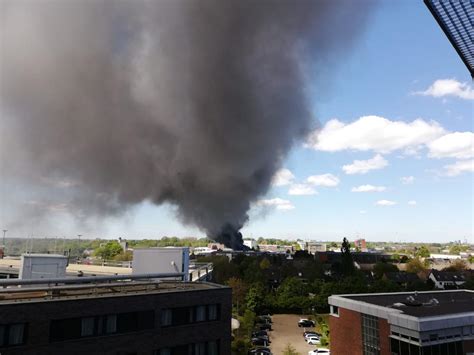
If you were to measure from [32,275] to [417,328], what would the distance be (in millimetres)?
33347

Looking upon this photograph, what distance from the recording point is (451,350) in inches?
1033

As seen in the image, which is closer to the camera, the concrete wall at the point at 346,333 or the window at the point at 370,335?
→ the window at the point at 370,335

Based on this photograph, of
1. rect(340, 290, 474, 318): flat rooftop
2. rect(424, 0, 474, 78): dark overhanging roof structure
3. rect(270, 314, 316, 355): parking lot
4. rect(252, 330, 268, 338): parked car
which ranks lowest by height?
rect(270, 314, 316, 355): parking lot

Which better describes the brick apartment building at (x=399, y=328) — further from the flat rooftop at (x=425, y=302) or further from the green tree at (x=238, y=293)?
the green tree at (x=238, y=293)

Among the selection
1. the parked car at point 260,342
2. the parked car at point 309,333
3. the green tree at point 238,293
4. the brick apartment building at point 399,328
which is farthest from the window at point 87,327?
the green tree at point 238,293

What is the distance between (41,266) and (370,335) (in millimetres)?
30797

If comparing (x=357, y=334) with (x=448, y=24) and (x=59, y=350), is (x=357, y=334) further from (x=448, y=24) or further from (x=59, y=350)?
(x=448, y=24)

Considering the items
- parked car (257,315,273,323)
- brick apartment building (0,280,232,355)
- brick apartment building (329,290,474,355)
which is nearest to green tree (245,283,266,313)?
parked car (257,315,273,323)

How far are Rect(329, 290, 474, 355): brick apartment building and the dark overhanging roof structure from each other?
58.7 ft

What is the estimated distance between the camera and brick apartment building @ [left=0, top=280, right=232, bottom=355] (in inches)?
732

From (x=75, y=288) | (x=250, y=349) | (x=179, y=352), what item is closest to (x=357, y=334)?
(x=179, y=352)

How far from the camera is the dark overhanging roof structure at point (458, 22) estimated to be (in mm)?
14055

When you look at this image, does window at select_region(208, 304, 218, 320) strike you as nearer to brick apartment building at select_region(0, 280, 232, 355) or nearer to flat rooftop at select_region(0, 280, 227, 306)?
brick apartment building at select_region(0, 280, 232, 355)

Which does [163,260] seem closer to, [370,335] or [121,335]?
[121,335]
